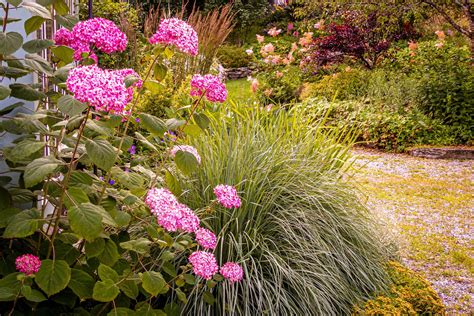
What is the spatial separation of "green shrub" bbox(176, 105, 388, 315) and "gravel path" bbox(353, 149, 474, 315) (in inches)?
20.7

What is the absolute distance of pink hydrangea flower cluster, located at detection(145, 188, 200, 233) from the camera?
63.3 inches

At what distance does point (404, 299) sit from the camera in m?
2.67

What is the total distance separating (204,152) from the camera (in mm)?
2896

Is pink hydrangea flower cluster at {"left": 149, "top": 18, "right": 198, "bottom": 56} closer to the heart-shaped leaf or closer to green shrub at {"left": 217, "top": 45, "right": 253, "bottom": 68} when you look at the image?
the heart-shaped leaf

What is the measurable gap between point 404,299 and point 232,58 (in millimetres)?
10762

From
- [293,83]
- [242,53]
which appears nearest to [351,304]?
[293,83]

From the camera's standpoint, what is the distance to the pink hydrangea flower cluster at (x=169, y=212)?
63.3 inches

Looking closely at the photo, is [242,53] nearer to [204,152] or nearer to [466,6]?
[466,6]

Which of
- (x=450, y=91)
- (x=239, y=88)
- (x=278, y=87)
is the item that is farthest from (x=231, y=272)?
(x=239, y=88)

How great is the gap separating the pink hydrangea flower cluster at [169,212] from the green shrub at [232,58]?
11.3 meters

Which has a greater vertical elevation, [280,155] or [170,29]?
[170,29]

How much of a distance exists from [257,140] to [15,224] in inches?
69.5

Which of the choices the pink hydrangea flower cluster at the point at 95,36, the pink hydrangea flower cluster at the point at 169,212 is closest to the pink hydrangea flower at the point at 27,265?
the pink hydrangea flower cluster at the point at 169,212

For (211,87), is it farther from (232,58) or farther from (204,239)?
(232,58)
